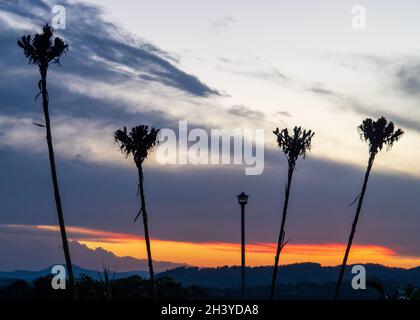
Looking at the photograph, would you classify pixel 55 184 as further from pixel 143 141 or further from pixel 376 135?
pixel 376 135

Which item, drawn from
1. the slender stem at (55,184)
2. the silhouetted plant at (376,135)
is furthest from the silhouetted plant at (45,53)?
the silhouetted plant at (376,135)

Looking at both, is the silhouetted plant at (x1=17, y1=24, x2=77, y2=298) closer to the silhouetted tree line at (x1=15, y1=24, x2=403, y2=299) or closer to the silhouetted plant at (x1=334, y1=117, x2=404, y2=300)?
the silhouetted tree line at (x1=15, y1=24, x2=403, y2=299)

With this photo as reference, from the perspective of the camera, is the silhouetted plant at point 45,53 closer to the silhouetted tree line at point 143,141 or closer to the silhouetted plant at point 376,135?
the silhouetted tree line at point 143,141

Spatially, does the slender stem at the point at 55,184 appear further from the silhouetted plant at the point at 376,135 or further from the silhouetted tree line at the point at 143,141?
the silhouetted plant at the point at 376,135

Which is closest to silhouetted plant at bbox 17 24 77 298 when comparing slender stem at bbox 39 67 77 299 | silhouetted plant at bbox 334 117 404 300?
slender stem at bbox 39 67 77 299

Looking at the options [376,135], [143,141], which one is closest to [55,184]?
[143,141]

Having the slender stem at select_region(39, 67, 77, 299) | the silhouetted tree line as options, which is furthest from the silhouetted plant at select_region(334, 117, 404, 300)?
the slender stem at select_region(39, 67, 77, 299)

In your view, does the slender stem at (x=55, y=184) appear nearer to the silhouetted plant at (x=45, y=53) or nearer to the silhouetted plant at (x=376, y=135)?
the silhouetted plant at (x=45, y=53)

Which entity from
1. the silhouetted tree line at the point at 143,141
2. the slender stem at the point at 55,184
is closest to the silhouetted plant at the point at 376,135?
the silhouetted tree line at the point at 143,141
